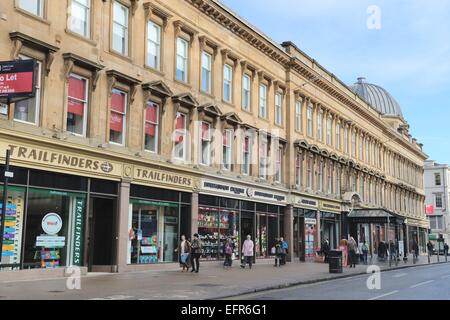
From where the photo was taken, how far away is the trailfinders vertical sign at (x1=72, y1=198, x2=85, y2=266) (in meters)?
20.5

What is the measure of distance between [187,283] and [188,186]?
8668mm

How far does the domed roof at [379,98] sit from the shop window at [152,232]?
51.4 m

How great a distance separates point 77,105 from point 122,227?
5249 millimetres

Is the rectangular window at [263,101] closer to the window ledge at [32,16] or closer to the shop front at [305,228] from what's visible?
the shop front at [305,228]

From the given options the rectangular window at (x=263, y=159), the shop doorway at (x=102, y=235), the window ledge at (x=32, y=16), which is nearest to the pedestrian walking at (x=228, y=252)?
the shop doorway at (x=102, y=235)

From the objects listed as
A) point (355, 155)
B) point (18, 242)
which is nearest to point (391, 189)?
point (355, 155)

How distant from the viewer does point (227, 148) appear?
3067cm

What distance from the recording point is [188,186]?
87.7 feet

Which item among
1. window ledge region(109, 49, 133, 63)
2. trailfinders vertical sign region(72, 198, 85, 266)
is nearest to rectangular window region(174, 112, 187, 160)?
window ledge region(109, 49, 133, 63)

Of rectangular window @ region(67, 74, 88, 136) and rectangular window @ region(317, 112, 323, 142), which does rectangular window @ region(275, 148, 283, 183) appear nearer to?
rectangular window @ region(317, 112, 323, 142)

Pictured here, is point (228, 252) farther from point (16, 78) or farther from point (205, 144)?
point (16, 78)

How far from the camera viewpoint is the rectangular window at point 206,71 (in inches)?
1146
